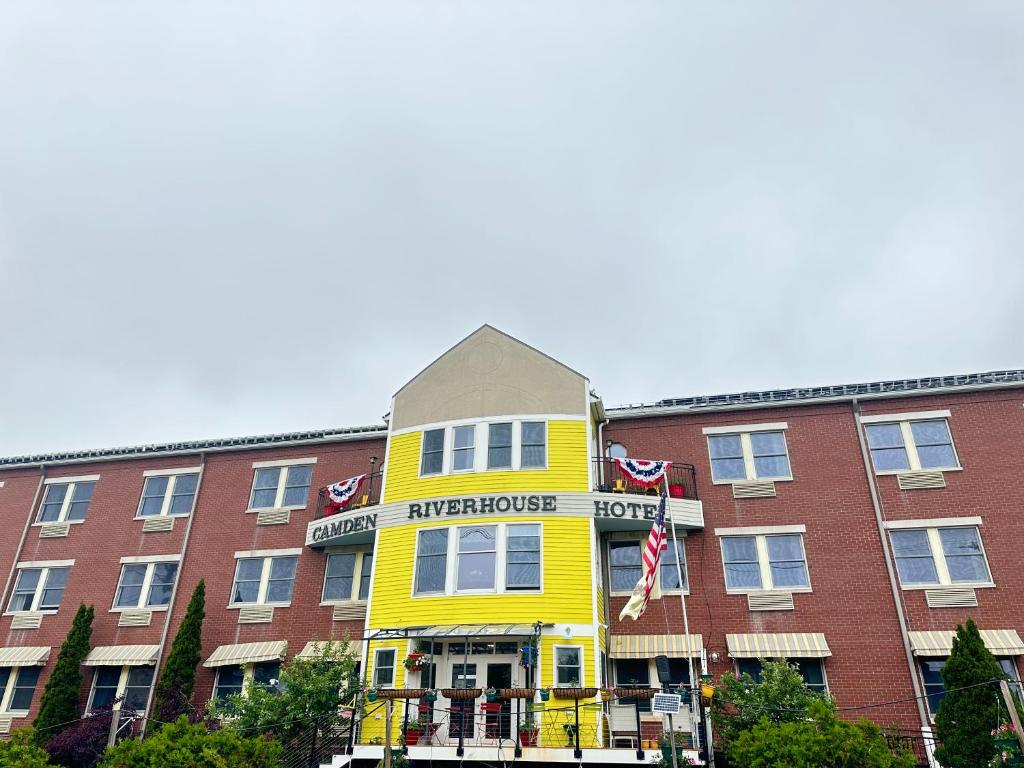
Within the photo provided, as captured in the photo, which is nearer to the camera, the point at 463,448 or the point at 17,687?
the point at 463,448

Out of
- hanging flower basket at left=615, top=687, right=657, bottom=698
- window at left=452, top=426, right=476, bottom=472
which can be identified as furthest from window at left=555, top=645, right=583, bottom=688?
window at left=452, top=426, right=476, bottom=472

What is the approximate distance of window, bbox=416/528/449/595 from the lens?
21.2 m

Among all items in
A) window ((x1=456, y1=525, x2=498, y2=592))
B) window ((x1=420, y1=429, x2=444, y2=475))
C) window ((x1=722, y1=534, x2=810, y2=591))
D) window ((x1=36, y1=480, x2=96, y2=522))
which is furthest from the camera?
window ((x1=36, y1=480, x2=96, y2=522))

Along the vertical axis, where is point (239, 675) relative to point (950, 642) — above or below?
below

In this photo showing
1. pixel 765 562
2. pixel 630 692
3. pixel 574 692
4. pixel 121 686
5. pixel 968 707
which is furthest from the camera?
pixel 121 686

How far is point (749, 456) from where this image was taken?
23.7 m

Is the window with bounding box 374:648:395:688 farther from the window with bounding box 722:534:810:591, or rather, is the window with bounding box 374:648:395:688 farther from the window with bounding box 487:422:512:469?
the window with bounding box 722:534:810:591

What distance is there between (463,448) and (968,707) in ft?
45.4

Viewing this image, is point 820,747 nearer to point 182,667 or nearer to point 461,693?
point 461,693

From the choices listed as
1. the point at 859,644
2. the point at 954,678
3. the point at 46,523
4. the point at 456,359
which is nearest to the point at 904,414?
the point at 859,644

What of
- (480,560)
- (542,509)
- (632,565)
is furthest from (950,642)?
(480,560)

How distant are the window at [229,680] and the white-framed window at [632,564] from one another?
11.9 m

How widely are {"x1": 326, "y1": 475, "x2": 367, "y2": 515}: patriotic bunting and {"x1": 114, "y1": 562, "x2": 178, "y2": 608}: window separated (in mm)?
6439

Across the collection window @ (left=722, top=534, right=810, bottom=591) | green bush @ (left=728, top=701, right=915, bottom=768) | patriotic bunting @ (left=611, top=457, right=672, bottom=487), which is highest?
patriotic bunting @ (left=611, top=457, right=672, bottom=487)
